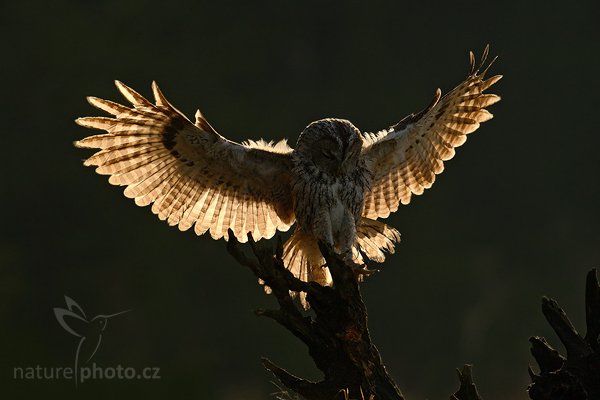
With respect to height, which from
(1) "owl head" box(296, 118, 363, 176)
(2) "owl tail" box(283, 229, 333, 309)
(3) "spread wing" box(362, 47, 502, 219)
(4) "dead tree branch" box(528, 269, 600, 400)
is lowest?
(4) "dead tree branch" box(528, 269, 600, 400)

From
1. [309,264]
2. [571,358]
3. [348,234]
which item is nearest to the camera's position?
[571,358]

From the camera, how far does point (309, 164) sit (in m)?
4.82

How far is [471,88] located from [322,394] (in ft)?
8.66

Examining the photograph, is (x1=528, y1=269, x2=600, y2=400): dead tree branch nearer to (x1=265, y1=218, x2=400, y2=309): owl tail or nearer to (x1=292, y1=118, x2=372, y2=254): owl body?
(x1=292, y1=118, x2=372, y2=254): owl body

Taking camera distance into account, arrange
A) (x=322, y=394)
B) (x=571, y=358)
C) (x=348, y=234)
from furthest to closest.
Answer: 1. (x=348, y=234)
2. (x=322, y=394)
3. (x=571, y=358)

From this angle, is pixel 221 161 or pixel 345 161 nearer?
pixel 345 161

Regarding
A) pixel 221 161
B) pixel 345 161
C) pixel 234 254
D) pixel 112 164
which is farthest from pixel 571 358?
pixel 112 164

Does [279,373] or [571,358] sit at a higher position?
[279,373]

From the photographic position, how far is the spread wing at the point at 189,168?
4.96 m

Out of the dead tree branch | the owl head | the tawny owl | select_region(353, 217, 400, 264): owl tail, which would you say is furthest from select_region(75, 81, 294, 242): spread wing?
the dead tree branch

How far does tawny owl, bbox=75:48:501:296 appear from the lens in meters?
4.76

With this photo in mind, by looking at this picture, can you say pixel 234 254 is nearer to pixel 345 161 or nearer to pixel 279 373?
pixel 279 373

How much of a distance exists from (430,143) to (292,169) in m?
1.14

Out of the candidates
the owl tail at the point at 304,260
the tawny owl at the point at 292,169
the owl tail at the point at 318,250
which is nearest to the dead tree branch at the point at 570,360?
the tawny owl at the point at 292,169
